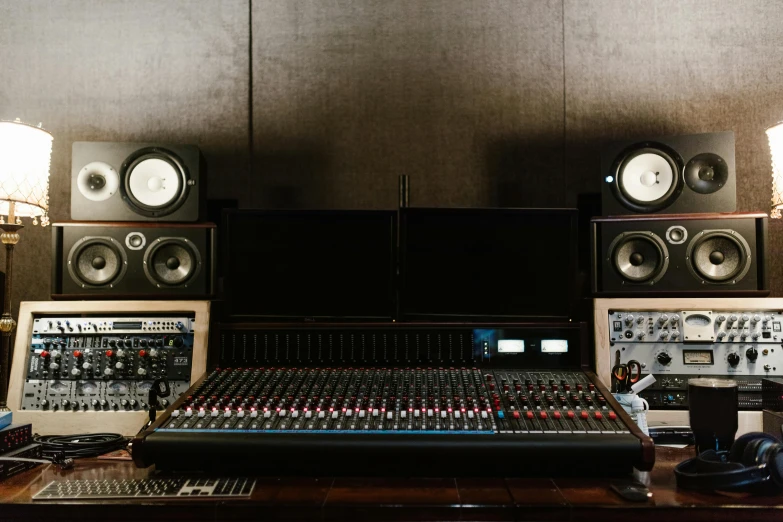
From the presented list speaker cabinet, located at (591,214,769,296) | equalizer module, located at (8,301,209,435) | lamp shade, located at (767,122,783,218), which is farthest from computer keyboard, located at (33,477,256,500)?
lamp shade, located at (767,122,783,218)

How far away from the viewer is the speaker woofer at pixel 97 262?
205cm

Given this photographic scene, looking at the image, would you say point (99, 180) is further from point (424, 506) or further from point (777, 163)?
point (777, 163)

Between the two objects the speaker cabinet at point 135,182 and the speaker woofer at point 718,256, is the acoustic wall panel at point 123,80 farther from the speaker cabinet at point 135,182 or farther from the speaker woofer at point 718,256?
the speaker woofer at point 718,256

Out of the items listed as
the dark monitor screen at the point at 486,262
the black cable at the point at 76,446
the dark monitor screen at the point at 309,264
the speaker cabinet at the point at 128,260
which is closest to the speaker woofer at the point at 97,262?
the speaker cabinet at the point at 128,260

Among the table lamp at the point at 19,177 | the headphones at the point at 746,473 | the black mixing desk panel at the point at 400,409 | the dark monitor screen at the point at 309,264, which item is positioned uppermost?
the table lamp at the point at 19,177

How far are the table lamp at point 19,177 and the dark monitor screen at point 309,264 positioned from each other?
0.67 metres

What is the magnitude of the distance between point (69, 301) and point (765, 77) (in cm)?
288

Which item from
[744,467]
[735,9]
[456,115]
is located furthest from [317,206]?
[735,9]

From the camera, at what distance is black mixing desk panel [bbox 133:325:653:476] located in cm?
140

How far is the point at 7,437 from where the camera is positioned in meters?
1.54

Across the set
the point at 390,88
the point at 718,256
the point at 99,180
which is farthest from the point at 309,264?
the point at 718,256

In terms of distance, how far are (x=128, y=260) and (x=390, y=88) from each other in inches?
50.5

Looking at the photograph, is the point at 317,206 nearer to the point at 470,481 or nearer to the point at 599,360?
the point at 599,360

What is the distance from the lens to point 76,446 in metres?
1.65
